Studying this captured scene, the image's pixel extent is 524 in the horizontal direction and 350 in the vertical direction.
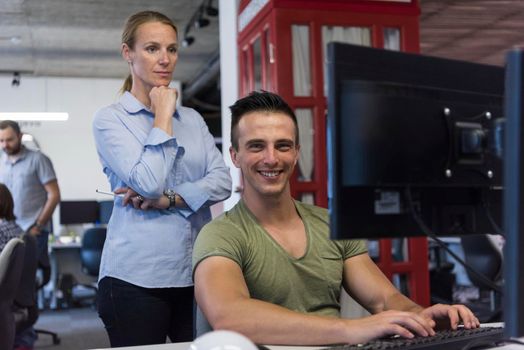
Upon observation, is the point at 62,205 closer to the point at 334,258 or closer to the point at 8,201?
the point at 8,201

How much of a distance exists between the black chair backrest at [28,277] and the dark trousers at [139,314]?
95.9 inches

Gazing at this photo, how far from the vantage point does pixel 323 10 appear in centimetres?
412

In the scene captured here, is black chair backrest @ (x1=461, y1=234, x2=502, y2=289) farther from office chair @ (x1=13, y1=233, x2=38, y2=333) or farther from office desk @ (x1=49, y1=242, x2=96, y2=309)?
office desk @ (x1=49, y1=242, x2=96, y2=309)

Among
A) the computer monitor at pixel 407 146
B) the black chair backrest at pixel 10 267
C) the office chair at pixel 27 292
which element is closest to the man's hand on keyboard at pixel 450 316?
the computer monitor at pixel 407 146

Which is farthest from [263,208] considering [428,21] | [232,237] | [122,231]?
[428,21]

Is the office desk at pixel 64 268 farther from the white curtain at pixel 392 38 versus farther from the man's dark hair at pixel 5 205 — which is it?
the white curtain at pixel 392 38

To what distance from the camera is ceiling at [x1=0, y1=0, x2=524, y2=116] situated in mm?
8055

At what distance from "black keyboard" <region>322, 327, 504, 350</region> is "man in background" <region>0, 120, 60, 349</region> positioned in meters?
5.09

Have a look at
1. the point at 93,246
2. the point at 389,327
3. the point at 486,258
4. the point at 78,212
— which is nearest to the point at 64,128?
the point at 78,212

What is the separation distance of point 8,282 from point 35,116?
25.0 ft

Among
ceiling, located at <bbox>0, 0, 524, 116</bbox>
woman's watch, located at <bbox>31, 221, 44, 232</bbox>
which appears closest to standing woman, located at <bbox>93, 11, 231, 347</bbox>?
woman's watch, located at <bbox>31, 221, 44, 232</bbox>

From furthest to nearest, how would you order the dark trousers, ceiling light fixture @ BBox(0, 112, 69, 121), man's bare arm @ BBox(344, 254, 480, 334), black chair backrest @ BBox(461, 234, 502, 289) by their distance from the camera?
ceiling light fixture @ BBox(0, 112, 69, 121), black chair backrest @ BBox(461, 234, 502, 289), the dark trousers, man's bare arm @ BBox(344, 254, 480, 334)

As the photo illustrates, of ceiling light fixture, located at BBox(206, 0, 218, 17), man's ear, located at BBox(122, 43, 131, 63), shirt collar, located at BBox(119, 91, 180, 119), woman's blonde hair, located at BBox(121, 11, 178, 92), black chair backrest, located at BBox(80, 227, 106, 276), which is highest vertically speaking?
ceiling light fixture, located at BBox(206, 0, 218, 17)

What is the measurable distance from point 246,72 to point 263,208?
2.99 meters
